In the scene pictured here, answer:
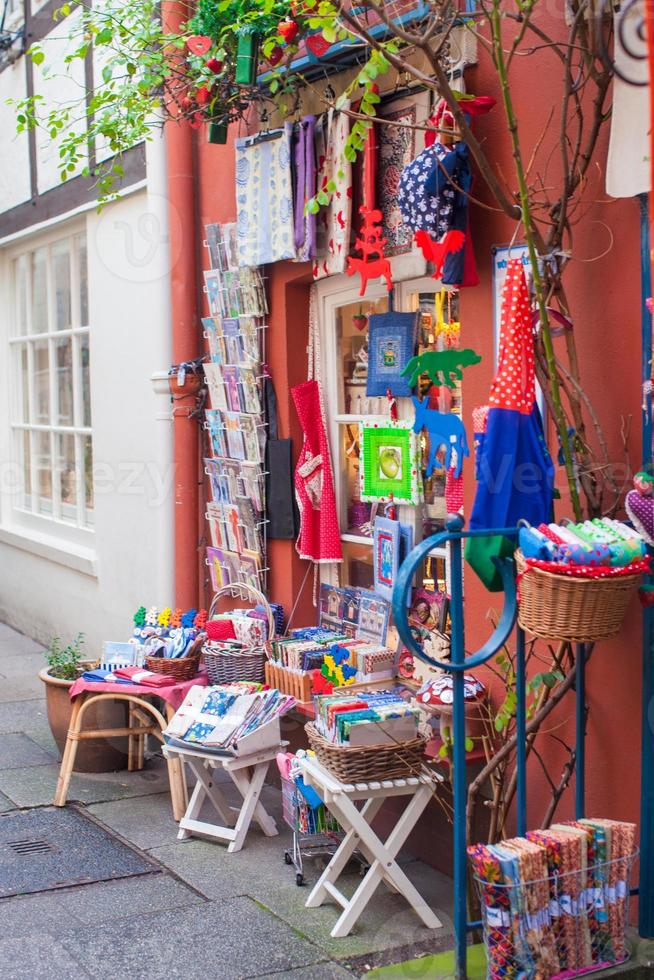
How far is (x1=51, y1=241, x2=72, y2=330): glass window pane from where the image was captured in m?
8.40

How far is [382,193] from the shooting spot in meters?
4.82

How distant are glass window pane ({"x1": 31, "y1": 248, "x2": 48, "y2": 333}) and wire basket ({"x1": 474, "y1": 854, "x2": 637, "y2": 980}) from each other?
6780mm

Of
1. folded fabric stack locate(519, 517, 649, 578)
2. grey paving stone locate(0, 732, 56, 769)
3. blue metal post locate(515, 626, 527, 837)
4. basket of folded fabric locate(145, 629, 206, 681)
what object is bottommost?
grey paving stone locate(0, 732, 56, 769)

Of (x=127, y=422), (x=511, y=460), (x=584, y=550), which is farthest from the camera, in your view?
(x=127, y=422)

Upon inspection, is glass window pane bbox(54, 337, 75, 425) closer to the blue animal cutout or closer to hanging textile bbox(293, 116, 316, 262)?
hanging textile bbox(293, 116, 316, 262)

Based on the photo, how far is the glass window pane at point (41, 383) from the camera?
Answer: 29.3ft

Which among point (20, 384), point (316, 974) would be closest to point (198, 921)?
point (316, 974)

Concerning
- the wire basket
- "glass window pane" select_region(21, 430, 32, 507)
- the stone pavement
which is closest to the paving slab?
the stone pavement

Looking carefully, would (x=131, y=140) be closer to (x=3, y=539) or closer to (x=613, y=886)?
(x=613, y=886)

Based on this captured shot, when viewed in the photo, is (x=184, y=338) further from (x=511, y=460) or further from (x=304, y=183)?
(x=511, y=460)

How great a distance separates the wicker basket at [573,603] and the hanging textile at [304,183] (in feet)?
7.97

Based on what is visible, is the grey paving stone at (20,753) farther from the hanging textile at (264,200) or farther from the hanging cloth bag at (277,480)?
the hanging textile at (264,200)

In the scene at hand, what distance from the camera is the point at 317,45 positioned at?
15.7ft

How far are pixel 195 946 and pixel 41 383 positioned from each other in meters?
5.90
